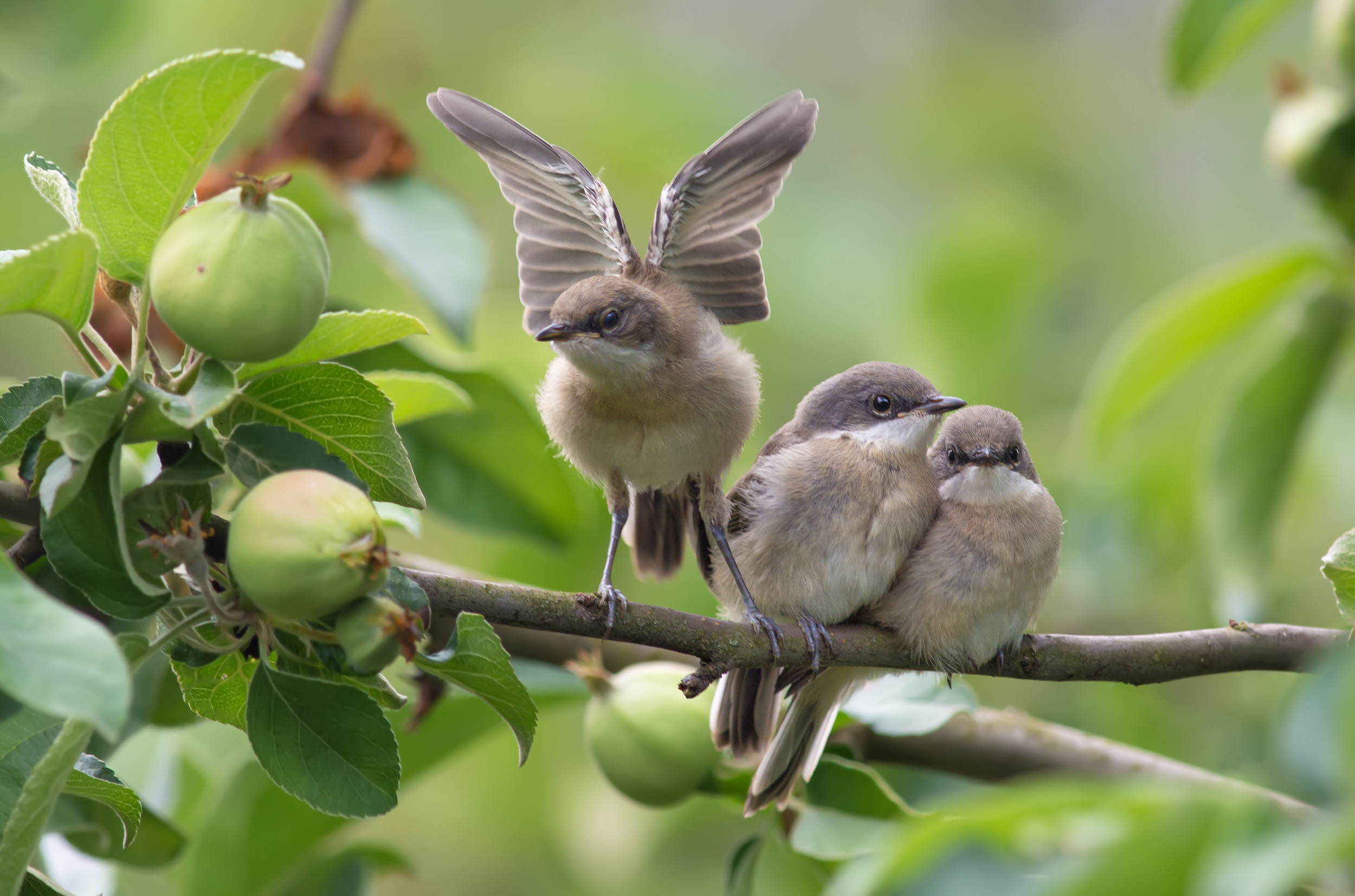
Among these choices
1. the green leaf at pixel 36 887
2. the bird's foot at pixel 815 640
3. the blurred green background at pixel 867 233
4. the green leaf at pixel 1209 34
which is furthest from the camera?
the blurred green background at pixel 867 233

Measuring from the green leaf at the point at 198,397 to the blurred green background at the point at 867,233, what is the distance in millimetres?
1805

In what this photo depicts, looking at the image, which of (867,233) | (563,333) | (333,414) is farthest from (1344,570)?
(867,233)

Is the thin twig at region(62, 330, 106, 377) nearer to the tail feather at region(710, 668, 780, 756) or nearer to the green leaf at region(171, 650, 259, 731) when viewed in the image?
the green leaf at region(171, 650, 259, 731)

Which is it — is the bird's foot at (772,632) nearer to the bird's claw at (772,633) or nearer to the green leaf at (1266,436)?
the bird's claw at (772,633)

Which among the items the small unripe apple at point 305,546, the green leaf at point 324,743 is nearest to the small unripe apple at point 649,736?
the green leaf at point 324,743

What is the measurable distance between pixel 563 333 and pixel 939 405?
1.20 meters

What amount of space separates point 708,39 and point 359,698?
7.35 metres

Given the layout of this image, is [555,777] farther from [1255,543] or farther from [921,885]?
[921,885]

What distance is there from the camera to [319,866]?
140 inches

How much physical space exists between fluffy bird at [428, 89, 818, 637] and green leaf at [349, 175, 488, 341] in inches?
7.5

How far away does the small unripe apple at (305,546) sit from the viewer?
68.4 inches

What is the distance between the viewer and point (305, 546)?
1730 mm

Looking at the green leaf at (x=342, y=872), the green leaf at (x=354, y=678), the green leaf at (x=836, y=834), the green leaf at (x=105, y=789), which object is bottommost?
the green leaf at (x=342, y=872)

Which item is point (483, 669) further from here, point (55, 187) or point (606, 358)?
point (606, 358)
